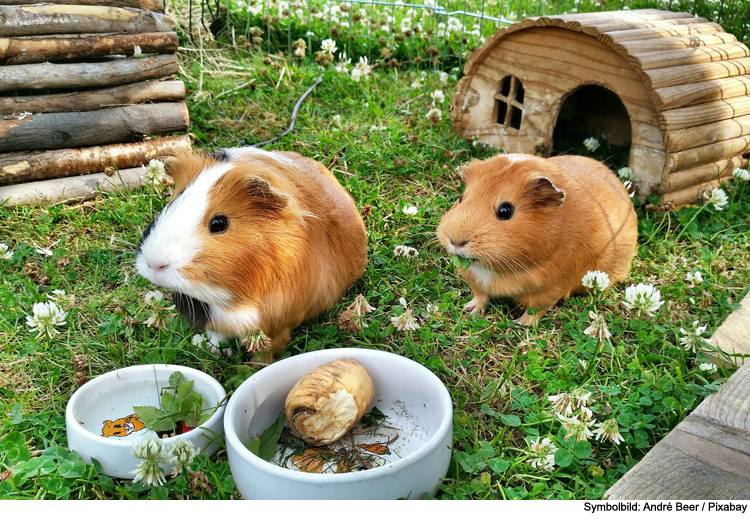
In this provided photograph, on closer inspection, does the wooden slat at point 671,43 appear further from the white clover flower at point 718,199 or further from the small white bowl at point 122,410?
the small white bowl at point 122,410

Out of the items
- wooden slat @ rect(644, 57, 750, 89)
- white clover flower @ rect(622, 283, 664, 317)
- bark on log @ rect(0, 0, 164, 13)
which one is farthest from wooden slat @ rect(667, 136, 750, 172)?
bark on log @ rect(0, 0, 164, 13)

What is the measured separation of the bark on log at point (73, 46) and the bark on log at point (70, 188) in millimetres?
705

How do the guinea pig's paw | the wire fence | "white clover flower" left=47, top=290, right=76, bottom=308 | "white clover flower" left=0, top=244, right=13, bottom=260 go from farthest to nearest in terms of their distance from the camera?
the wire fence → "white clover flower" left=0, top=244, right=13, bottom=260 → the guinea pig's paw → "white clover flower" left=47, top=290, right=76, bottom=308

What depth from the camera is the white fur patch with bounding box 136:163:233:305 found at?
2074 mm

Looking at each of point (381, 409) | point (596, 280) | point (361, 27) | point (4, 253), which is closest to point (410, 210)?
point (596, 280)

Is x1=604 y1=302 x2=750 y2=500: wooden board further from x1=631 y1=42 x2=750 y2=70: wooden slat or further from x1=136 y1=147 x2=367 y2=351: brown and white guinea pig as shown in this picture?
x1=631 y1=42 x2=750 y2=70: wooden slat

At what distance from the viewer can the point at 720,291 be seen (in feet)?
10.3

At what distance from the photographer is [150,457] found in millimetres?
1829

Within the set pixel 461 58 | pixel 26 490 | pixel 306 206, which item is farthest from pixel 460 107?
pixel 26 490

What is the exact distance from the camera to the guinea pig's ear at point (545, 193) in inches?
103

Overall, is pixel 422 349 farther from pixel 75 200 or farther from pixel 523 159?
pixel 75 200

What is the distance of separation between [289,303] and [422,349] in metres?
0.64

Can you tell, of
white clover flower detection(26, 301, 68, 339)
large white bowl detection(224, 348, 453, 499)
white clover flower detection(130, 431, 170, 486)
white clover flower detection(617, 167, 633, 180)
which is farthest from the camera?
white clover flower detection(617, 167, 633, 180)

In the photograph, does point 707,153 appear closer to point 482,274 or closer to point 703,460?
point 482,274
